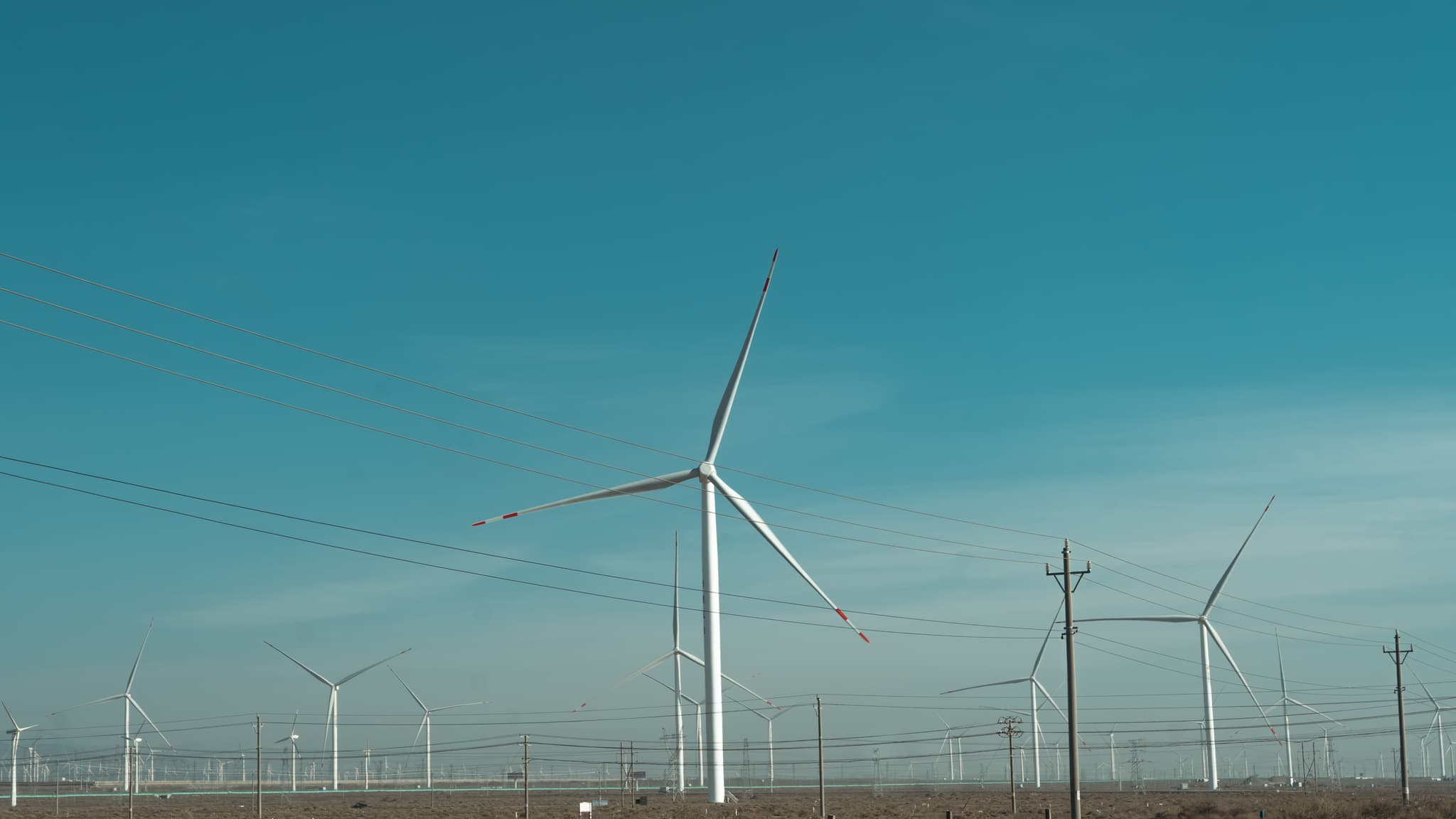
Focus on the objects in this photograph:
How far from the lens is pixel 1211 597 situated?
15050 centimetres

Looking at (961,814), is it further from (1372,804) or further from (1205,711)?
(1205,711)

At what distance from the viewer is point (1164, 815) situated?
103 m

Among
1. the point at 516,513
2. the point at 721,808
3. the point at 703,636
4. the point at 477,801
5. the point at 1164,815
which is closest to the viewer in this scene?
the point at 516,513

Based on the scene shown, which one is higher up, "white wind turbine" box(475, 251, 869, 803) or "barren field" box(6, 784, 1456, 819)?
"white wind turbine" box(475, 251, 869, 803)

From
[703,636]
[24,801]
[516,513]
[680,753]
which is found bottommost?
[24,801]

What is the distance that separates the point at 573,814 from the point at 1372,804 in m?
64.7

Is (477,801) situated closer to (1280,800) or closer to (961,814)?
(961,814)

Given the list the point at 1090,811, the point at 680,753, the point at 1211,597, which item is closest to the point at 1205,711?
the point at 1211,597

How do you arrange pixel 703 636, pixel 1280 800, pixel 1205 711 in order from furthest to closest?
pixel 1205 711 < pixel 1280 800 < pixel 703 636

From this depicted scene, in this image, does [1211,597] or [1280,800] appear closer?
[1280,800]

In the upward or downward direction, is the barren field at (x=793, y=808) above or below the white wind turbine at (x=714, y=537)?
below

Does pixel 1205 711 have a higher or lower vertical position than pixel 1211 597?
lower

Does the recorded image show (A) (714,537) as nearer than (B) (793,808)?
Yes

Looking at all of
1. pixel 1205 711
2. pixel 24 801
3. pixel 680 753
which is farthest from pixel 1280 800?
pixel 24 801
